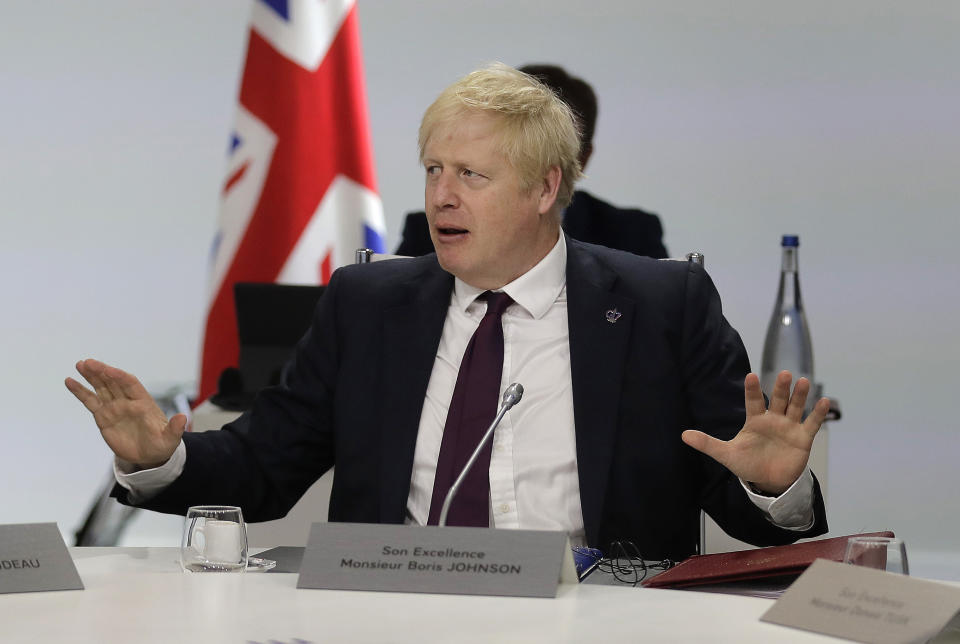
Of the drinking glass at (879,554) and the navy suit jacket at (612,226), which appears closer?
the drinking glass at (879,554)

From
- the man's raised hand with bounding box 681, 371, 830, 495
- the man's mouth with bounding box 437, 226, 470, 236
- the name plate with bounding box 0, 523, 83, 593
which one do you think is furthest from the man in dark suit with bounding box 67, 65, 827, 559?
the name plate with bounding box 0, 523, 83, 593

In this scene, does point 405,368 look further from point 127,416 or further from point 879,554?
point 879,554

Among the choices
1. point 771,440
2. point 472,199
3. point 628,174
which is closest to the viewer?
point 771,440

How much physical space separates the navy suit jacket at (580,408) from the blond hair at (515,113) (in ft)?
0.64

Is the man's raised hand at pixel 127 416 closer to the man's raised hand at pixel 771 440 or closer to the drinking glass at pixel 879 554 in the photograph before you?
the man's raised hand at pixel 771 440

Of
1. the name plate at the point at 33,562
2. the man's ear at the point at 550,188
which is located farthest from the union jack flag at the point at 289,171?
the name plate at the point at 33,562

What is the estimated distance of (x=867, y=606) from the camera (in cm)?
113

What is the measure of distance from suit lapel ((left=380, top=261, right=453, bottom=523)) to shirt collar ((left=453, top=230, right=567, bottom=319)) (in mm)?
36

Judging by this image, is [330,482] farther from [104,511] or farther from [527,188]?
[104,511]

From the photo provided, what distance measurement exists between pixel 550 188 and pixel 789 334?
846mm

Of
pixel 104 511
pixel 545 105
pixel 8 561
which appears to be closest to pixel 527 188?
pixel 545 105

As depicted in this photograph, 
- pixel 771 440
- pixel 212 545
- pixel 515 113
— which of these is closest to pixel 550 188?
pixel 515 113

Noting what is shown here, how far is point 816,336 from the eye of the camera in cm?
433

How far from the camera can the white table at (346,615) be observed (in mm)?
1120
